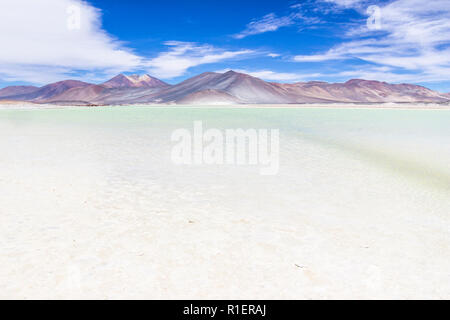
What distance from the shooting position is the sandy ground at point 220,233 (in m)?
2.90

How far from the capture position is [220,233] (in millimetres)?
4074

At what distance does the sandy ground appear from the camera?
290cm

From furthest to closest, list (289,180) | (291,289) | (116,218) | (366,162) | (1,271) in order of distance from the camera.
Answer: (366,162), (289,180), (116,218), (1,271), (291,289)

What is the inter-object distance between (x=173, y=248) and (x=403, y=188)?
5.11m

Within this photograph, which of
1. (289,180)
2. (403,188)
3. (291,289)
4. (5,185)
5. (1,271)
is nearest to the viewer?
(291,289)

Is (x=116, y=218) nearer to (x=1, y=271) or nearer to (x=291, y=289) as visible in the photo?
(x=1, y=271)

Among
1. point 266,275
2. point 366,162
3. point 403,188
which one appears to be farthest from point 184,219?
point 366,162

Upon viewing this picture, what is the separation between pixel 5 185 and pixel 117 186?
2023mm

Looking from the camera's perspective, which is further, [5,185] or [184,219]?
A: [5,185]

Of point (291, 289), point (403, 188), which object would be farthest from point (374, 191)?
point (291, 289)

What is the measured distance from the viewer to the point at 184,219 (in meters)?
4.55

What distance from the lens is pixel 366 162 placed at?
31.1 ft

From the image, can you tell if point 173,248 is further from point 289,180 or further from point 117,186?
point 289,180
